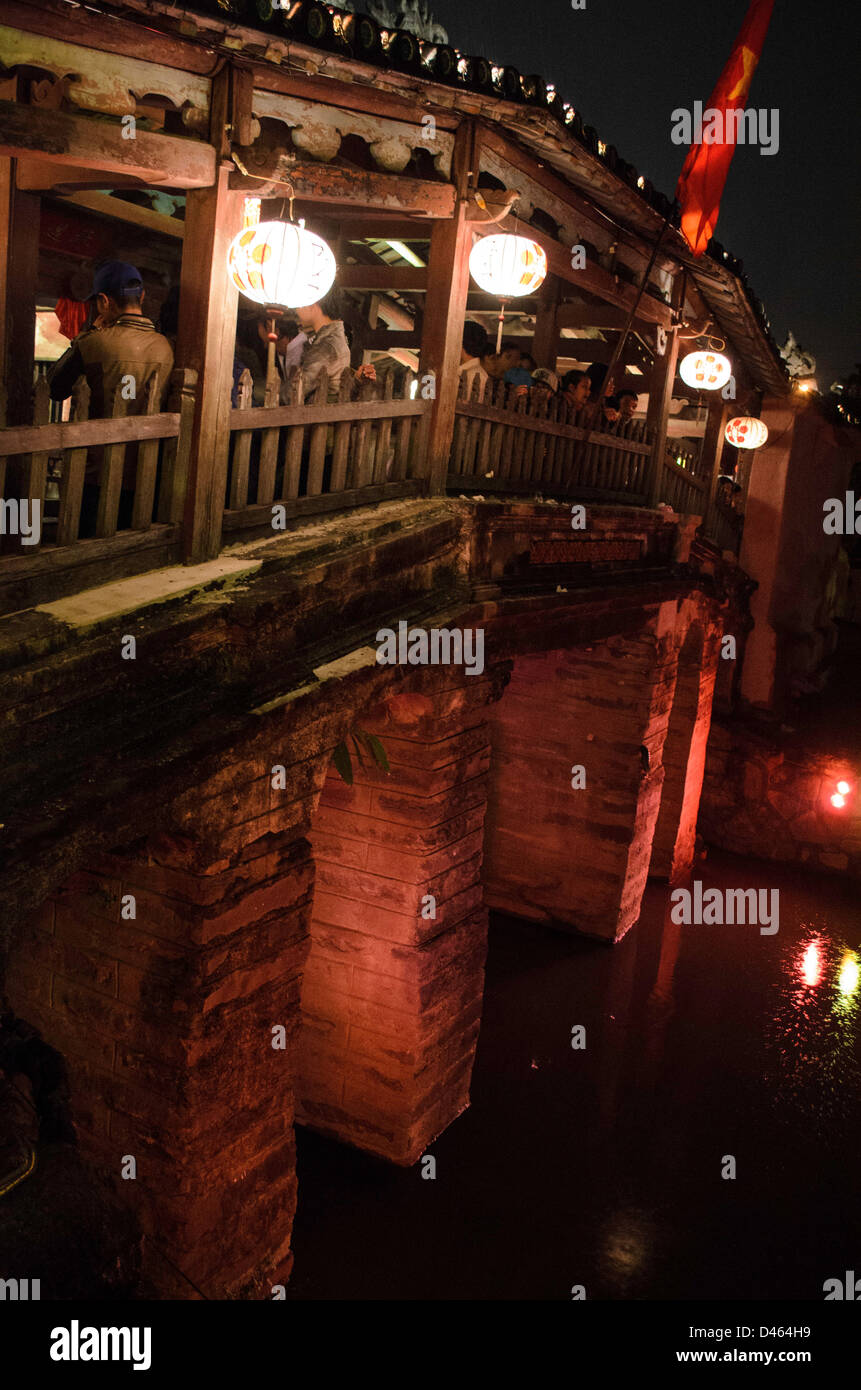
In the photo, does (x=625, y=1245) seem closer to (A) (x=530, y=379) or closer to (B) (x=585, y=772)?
(B) (x=585, y=772)

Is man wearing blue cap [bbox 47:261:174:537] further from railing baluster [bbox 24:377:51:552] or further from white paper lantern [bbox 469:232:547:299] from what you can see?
white paper lantern [bbox 469:232:547:299]

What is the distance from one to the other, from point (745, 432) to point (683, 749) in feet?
21.3

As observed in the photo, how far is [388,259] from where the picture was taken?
46.0 feet

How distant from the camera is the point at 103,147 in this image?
4.50 m

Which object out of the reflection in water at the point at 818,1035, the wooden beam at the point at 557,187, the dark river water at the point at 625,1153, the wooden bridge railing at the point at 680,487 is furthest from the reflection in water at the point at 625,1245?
the wooden bridge railing at the point at 680,487

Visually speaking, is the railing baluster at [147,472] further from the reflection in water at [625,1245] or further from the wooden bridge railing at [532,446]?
the reflection in water at [625,1245]

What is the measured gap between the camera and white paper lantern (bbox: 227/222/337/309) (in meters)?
5.37

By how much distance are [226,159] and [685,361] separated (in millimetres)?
9781

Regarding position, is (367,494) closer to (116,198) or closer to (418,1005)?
(418,1005)

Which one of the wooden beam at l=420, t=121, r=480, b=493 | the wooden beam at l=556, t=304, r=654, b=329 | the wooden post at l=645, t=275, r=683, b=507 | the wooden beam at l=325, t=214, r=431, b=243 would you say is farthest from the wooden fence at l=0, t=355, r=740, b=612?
the wooden beam at l=556, t=304, r=654, b=329

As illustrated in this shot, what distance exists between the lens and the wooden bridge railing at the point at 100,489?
4148 mm

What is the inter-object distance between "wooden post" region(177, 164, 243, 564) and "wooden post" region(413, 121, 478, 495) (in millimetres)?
2079

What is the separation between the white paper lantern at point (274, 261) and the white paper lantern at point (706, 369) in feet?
29.9
